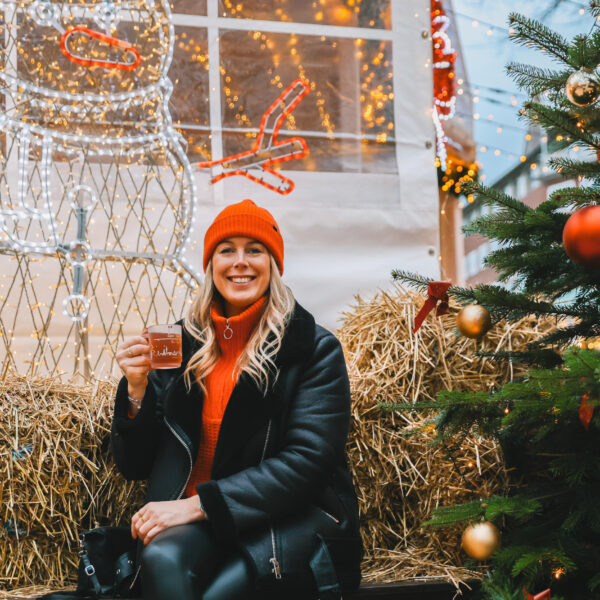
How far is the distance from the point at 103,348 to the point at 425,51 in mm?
2046

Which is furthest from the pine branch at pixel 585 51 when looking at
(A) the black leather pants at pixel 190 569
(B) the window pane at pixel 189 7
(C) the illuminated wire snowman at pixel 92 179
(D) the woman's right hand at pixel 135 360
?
(B) the window pane at pixel 189 7

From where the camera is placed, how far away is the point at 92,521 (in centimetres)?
204

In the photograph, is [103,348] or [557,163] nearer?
[557,163]

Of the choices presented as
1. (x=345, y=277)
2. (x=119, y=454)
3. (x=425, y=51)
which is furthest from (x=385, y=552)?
(x=425, y=51)

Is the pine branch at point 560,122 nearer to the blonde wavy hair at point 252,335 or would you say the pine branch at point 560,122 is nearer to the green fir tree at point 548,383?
the green fir tree at point 548,383

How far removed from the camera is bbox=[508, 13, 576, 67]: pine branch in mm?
1709

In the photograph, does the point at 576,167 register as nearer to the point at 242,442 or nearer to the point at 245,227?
the point at 245,227

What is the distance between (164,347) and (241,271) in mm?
366

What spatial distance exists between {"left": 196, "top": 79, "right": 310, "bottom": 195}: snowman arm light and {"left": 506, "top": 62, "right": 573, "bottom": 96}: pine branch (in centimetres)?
147

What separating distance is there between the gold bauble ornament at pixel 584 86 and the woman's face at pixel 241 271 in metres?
0.89

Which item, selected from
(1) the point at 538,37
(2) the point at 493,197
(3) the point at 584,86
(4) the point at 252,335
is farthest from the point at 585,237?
(4) the point at 252,335

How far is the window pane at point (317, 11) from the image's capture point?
3.26 m

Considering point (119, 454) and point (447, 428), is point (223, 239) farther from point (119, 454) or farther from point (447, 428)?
point (447, 428)

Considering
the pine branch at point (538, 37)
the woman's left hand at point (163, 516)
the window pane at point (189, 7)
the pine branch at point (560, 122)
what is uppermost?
the window pane at point (189, 7)
